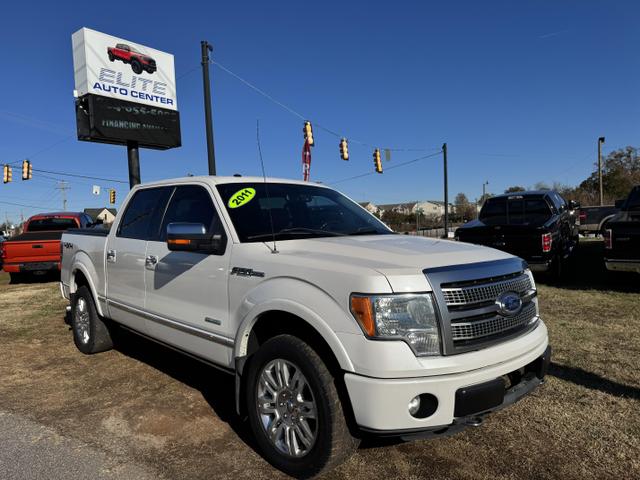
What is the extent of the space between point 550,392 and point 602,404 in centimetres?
38

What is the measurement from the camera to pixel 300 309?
2.77m

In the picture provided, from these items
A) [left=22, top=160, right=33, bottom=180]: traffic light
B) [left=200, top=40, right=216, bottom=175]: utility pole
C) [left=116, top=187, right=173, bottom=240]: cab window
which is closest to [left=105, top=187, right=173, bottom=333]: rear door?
[left=116, top=187, right=173, bottom=240]: cab window

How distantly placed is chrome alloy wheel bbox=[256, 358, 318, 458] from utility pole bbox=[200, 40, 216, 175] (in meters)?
10.4

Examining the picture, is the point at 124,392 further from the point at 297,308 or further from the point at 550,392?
the point at 550,392

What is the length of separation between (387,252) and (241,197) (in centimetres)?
139

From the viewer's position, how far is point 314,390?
269 cm

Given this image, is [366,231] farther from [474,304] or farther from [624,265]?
[624,265]

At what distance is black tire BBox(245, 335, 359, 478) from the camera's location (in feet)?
8.60

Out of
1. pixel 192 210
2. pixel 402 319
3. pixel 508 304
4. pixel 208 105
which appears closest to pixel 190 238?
pixel 192 210

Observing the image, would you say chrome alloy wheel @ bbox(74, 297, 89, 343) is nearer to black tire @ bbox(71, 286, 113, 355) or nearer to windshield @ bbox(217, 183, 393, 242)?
black tire @ bbox(71, 286, 113, 355)

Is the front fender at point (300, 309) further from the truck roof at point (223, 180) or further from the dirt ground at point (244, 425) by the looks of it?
the truck roof at point (223, 180)

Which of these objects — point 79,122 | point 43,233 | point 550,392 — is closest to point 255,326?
point 550,392

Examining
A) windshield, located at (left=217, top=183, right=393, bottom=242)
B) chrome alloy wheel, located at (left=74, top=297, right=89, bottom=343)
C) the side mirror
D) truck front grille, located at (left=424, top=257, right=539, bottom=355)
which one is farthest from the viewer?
chrome alloy wheel, located at (left=74, top=297, right=89, bottom=343)

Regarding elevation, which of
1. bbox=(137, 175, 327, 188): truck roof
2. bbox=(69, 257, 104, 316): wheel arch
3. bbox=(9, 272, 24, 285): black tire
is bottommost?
bbox=(9, 272, 24, 285): black tire
